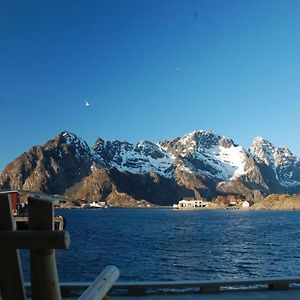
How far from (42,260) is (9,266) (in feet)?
1.01

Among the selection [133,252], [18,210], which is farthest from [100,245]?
[18,210]

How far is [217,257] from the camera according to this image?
5059cm

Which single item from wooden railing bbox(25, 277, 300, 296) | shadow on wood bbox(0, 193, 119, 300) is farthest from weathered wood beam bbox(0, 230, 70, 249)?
wooden railing bbox(25, 277, 300, 296)

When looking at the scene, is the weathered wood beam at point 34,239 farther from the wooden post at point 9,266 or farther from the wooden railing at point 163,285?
the wooden railing at point 163,285

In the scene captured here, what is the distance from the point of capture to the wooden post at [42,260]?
10.5 ft

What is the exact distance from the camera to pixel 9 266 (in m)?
3.48

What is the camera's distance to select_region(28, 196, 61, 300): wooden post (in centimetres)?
321

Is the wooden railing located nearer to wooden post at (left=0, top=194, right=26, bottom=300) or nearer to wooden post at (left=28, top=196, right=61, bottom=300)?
wooden post at (left=0, top=194, right=26, bottom=300)

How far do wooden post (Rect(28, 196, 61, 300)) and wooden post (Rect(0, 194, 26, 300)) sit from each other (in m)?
0.15

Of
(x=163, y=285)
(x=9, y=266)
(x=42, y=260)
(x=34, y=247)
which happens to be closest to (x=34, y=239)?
(x=34, y=247)

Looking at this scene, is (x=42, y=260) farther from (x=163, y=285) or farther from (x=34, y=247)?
(x=163, y=285)

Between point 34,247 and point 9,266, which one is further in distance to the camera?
point 9,266

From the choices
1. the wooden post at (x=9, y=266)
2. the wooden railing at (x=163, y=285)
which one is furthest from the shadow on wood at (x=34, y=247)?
the wooden railing at (x=163, y=285)

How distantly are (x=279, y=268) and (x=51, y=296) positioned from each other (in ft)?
139
